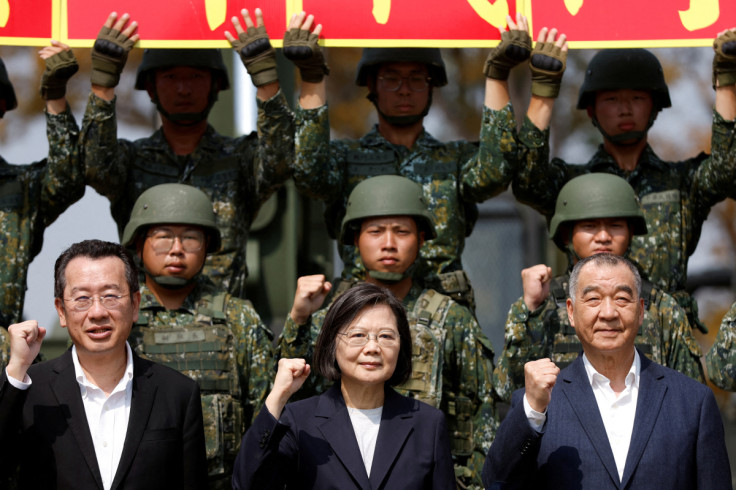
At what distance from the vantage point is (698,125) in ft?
46.6

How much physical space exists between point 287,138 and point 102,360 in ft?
7.94

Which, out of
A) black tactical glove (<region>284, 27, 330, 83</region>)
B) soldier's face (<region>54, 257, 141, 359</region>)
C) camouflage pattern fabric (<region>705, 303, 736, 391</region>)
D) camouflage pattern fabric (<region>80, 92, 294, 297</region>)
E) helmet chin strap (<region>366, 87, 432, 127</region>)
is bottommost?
camouflage pattern fabric (<region>705, 303, 736, 391</region>)

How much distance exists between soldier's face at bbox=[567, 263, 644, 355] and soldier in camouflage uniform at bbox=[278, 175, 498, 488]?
1435 mm

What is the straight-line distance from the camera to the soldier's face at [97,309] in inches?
234

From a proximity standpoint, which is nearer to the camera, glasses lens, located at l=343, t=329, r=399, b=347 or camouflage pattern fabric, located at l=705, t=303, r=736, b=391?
glasses lens, located at l=343, t=329, r=399, b=347

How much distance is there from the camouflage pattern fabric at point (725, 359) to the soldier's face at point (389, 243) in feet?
5.82

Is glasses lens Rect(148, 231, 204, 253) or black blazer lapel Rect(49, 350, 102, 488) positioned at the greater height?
glasses lens Rect(148, 231, 204, 253)

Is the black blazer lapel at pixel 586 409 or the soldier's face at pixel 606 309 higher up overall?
the soldier's face at pixel 606 309

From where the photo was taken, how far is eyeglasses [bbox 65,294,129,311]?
598 cm

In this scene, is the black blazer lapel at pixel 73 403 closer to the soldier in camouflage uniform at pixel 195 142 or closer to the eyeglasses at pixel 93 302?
the eyeglasses at pixel 93 302

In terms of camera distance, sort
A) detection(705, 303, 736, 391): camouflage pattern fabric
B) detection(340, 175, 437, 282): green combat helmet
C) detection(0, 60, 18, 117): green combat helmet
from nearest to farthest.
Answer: detection(705, 303, 736, 391): camouflage pattern fabric
detection(340, 175, 437, 282): green combat helmet
detection(0, 60, 18, 117): green combat helmet

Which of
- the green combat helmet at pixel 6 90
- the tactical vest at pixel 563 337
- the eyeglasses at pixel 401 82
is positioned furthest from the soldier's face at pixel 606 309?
the green combat helmet at pixel 6 90

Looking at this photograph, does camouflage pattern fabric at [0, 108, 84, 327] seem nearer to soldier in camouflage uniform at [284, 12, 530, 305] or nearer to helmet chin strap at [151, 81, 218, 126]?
helmet chin strap at [151, 81, 218, 126]

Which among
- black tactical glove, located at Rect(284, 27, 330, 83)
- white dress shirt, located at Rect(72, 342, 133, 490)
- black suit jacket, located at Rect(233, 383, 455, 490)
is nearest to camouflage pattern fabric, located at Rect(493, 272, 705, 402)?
black suit jacket, located at Rect(233, 383, 455, 490)
